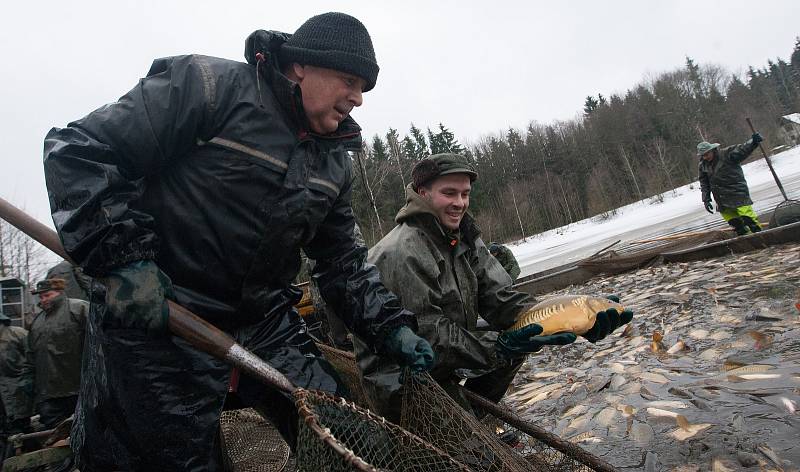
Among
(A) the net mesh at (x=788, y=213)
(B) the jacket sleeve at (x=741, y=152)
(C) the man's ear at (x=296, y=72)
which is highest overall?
(C) the man's ear at (x=296, y=72)

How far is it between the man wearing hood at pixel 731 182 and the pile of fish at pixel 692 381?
2672 mm

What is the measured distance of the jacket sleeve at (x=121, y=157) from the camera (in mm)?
1440

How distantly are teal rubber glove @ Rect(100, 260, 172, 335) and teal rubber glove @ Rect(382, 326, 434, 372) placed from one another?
96cm

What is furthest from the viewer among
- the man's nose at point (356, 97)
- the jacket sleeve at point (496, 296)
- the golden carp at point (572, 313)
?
the jacket sleeve at point (496, 296)

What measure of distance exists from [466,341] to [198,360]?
1.42 metres

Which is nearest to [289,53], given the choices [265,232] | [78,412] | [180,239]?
[265,232]

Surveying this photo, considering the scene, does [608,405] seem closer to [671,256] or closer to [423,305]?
[423,305]

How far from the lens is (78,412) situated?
181 cm

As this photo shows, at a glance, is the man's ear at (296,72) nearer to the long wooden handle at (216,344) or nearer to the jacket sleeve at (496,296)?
the long wooden handle at (216,344)

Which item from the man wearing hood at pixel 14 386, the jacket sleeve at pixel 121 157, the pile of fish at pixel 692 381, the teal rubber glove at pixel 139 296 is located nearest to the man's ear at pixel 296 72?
the jacket sleeve at pixel 121 157

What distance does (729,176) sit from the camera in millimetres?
8391

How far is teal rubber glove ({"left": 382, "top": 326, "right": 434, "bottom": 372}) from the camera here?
2.02 meters

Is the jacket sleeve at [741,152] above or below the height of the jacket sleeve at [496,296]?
above

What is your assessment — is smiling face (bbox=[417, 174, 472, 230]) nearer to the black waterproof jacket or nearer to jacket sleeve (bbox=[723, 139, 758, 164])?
the black waterproof jacket
